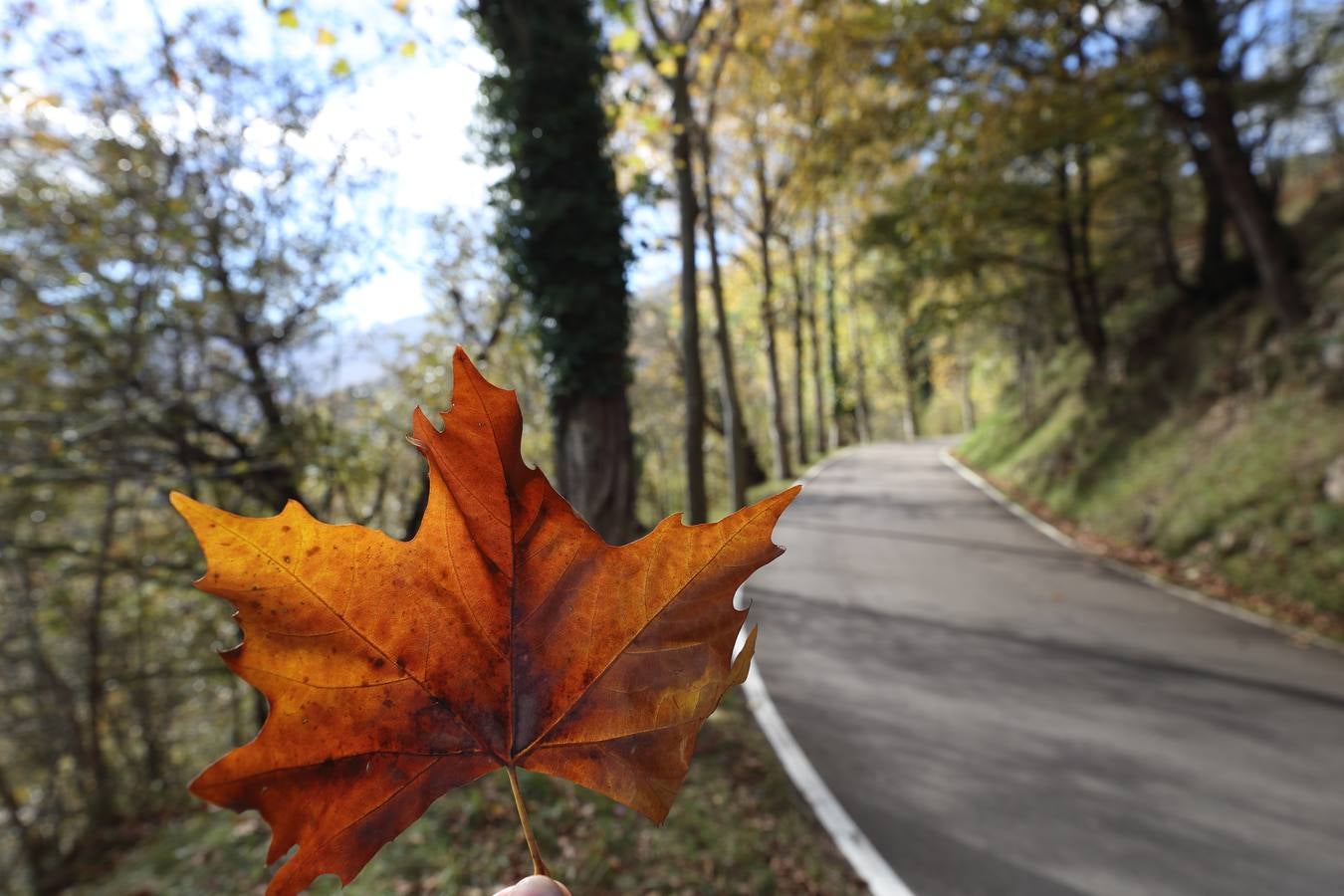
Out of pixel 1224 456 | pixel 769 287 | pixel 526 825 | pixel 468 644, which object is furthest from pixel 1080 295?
pixel 526 825

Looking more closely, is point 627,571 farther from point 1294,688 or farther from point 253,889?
point 1294,688

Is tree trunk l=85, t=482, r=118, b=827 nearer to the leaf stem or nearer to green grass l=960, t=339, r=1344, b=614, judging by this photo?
the leaf stem

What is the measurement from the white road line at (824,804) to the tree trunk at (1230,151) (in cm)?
960

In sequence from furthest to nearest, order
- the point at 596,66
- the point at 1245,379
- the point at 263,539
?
the point at 1245,379
the point at 596,66
the point at 263,539

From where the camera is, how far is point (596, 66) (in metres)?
5.37

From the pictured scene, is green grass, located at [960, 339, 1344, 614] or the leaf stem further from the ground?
the leaf stem

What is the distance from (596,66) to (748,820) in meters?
6.02

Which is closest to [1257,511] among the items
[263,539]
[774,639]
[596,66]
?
[774,639]

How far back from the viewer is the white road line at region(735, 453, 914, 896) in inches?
168

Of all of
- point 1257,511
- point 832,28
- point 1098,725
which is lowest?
point 1098,725

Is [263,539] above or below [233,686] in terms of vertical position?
above

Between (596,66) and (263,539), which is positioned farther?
(596,66)

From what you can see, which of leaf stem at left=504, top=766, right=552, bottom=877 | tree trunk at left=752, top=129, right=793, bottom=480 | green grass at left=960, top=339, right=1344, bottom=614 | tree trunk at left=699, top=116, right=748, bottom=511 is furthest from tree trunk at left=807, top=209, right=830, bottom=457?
leaf stem at left=504, top=766, right=552, bottom=877

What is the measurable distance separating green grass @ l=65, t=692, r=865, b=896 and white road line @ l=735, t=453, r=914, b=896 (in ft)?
0.33
